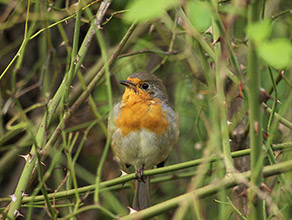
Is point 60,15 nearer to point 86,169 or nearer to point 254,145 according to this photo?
point 86,169

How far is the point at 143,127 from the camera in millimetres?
3961

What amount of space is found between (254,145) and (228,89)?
2.30 m

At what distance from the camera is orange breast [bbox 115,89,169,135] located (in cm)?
396

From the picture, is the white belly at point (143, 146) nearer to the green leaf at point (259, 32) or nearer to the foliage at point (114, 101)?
the foliage at point (114, 101)

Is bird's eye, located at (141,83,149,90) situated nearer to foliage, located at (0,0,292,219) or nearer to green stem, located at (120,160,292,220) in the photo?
foliage, located at (0,0,292,219)

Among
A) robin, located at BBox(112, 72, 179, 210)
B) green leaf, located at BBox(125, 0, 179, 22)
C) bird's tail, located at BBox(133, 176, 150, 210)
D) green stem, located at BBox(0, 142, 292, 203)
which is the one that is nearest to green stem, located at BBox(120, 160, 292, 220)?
green stem, located at BBox(0, 142, 292, 203)

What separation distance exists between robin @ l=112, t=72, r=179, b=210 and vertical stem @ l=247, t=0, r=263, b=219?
5.98 feet

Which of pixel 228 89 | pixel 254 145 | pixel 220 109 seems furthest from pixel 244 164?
pixel 254 145

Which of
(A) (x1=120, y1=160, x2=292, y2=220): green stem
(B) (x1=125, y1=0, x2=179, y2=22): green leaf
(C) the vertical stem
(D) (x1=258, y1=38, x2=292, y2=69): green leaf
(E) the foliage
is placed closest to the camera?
(B) (x1=125, y1=0, x2=179, y2=22): green leaf

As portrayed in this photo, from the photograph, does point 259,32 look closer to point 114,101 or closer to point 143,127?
point 143,127

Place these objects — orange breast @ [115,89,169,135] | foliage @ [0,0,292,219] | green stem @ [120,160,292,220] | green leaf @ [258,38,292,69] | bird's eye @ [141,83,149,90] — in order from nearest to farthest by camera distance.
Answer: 1. green leaf @ [258,38,292,69]
2. green stem @ [120,160,292,220]
3. foliage @ [0,0,292,219]
4. orange breast @ [115,89,169,135]
5. bird's eye @ [141,83,149,90]

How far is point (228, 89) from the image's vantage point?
420 centimetres

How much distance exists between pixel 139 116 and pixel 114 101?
2.58 ft

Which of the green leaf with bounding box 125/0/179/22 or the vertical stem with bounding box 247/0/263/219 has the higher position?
the green leaf with bounding box 125/0/179/22
